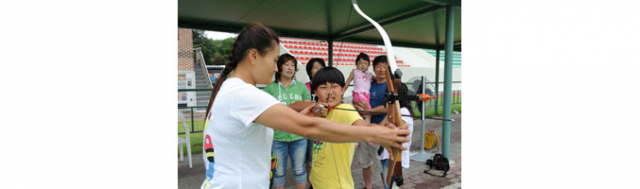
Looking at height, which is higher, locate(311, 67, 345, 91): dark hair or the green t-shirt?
locate(311, 67, 345, 91): dark hair

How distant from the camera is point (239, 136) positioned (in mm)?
996

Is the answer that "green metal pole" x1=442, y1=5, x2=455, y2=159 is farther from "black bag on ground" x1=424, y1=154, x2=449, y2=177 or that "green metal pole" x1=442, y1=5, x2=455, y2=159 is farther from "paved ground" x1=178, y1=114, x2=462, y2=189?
"paved ground" x1=178, y1=114, x2=462, y2=189

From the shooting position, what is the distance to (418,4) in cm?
381

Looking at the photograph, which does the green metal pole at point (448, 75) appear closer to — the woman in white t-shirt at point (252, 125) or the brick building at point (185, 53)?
the woman in white t-shirt at point (252, 125)

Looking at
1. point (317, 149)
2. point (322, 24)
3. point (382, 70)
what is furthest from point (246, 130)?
point (322, 24)

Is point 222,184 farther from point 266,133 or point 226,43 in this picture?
point 226,43

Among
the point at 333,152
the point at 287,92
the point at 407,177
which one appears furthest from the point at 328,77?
the point at 407,177

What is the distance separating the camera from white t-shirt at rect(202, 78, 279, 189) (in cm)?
94

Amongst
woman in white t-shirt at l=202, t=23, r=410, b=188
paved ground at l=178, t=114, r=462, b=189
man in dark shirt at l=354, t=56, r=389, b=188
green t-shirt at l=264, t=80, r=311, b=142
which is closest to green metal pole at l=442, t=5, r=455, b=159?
paved ground at l=178, t=114, r=462, b=189

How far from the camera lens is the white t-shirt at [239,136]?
3.08ft

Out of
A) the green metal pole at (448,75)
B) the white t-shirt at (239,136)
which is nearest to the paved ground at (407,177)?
the green metal pole at (448,75)

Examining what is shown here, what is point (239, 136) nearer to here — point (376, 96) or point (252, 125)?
point (252, 125)

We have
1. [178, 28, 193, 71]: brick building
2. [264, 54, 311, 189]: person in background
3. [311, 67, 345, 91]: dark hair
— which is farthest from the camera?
[178, 28, 193, 71]: brick building

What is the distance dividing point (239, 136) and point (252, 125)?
0.19ft
